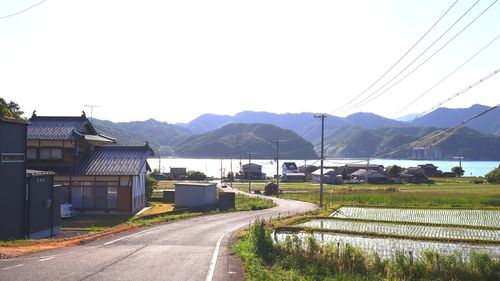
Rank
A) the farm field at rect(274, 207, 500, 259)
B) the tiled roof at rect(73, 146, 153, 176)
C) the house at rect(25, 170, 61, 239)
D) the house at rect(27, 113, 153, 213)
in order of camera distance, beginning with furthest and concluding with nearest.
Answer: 1. the tiled roof at rect(73, 146, 153, 176)
2. the house at rect(27, 113, 153, 213)
3. the house at rect(25, 170, 61, 239)
4. the farm field at rect(274, 207, 500, 259)

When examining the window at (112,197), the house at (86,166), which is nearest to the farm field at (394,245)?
the house at (86,166)

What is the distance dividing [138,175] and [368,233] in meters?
20.1

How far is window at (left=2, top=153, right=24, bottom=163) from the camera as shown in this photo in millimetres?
22656

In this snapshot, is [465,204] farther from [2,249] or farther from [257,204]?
[2,249]

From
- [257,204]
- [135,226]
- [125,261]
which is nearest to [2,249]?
[125,261]

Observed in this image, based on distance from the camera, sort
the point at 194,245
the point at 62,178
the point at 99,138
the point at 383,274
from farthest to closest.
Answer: the point at 99,138 < the point at 62,178 < the point at 194,245 < the point at 383,274

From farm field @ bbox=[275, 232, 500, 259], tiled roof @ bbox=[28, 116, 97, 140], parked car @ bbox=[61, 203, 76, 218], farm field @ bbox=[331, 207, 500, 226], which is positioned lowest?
farm field @ bbox=[331, 207, 500, 226]

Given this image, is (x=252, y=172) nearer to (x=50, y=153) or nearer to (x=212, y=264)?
(x=50, y=153)

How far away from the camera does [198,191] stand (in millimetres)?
44625

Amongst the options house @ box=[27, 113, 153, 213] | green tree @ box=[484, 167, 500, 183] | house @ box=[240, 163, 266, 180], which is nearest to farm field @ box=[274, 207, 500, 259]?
house @ box=[27, 113, 153, 213]

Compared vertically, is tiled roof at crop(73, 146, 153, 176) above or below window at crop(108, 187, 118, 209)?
above

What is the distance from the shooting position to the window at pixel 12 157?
22656 millimetres

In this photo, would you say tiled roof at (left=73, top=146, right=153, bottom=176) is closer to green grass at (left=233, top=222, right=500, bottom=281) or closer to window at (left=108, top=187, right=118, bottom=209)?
window at (left=108, top=187, right=118, bottom=209)

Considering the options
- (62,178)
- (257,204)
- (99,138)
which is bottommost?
(257,204)
